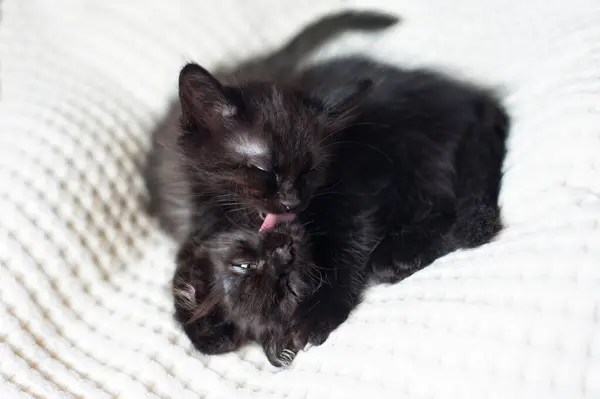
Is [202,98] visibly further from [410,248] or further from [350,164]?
[410,248]

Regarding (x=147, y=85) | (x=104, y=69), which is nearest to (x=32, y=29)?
(x=104, y=69)

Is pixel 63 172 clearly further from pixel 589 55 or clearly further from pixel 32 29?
pixel 589 55

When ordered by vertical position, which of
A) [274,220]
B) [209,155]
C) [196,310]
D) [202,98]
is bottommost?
[196,310]

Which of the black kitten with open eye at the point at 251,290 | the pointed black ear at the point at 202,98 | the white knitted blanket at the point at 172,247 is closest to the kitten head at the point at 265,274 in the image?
the black kitten with open eye at the point at 251,290

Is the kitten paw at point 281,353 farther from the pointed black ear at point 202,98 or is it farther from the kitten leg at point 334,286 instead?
the pointed black ear at point 202,98

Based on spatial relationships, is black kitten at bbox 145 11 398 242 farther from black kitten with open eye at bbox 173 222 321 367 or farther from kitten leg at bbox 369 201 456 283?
kitten leg at bbox 369 201 456 283

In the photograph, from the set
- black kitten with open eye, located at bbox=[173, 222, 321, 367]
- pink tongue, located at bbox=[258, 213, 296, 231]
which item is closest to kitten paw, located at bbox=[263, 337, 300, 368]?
black kitten with open eye, located at bbox=[173, 222, 321, 367]

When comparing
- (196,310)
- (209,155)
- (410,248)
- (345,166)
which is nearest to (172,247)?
(196,310)
